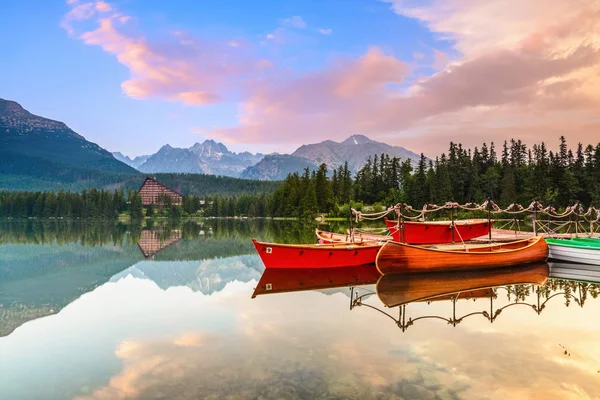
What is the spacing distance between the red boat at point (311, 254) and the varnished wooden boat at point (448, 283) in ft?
12.5

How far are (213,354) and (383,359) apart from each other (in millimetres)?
4340

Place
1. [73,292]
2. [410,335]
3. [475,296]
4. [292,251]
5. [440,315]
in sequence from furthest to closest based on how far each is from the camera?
[292,251] < [73,292] < [475,296] < [440,315] < [410,335]

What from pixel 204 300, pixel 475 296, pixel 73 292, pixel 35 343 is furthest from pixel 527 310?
pixel 73 292

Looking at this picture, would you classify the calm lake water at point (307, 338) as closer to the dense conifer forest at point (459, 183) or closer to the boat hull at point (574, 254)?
the boat hull at point (574, 254)

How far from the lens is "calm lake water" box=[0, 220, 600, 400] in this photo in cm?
931

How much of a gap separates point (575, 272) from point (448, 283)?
30.8 feet

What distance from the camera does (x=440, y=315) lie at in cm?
1479

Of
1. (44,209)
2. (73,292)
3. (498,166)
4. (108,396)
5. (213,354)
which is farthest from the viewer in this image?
(44,209)

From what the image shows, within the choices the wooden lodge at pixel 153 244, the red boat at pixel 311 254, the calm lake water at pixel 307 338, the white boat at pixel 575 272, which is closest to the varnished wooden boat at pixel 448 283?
the calm lake water at pixel 307 338

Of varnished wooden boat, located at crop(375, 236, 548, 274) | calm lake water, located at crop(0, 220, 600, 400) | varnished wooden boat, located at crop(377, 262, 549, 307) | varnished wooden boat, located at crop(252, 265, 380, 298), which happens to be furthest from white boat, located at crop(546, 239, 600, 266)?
varnished wooden boat, located at crop(252, 265, 380, 298)

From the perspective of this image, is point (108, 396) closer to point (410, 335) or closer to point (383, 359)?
point (383, 359)

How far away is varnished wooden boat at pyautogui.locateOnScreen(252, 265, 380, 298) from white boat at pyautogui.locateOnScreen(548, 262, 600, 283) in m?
9.82

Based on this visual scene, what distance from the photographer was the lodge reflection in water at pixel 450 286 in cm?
1600

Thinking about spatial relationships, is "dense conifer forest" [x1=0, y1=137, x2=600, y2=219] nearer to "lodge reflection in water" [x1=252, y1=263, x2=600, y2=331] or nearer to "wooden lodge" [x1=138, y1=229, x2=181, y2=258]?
"wooden lodge" [x1=138, y1=229, x2=181, y2=258]
